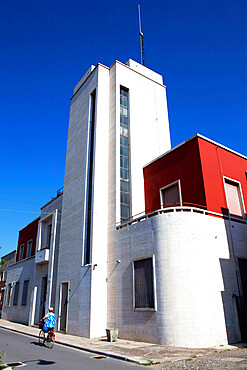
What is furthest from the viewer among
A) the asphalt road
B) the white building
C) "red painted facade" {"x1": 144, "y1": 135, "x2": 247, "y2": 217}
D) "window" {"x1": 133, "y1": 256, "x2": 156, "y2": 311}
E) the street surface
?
"red painted facade" {"x1": 144, "y1": 135, "x2": 247, "y2": 217}

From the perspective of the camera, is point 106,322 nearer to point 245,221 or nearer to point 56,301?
point 56,301

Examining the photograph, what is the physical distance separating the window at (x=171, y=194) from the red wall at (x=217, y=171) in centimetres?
201

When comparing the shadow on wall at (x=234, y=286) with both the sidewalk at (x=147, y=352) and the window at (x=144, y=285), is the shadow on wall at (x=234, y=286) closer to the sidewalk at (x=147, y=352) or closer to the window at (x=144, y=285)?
the sidewalk at (x=147, y=352)

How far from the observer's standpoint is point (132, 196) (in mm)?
19953

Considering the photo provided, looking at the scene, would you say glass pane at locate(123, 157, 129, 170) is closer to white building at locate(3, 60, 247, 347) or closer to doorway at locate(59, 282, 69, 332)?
white building at locate(3, 60, 247, 347)

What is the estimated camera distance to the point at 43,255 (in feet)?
78.9

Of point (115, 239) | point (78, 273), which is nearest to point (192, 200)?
point (115, 239)

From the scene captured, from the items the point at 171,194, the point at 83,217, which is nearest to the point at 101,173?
the point at 83,217

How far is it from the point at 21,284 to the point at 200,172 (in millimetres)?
23358

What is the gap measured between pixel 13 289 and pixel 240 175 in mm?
27044

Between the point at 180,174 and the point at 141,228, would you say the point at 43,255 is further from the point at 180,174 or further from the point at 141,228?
the point at 180,174

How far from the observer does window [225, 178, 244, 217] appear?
17.3m

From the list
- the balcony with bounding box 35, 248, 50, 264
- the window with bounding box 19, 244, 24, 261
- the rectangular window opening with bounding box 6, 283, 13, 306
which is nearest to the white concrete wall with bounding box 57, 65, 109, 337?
the balcony with bounding box 35, 248, 50, 264

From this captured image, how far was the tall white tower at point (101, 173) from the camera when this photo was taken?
17781mm
